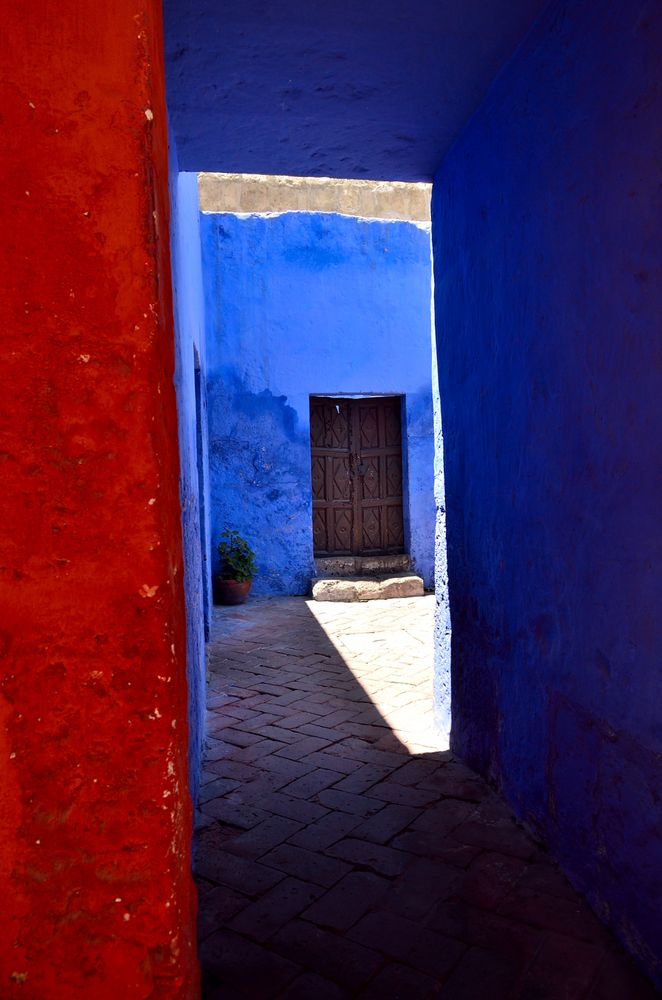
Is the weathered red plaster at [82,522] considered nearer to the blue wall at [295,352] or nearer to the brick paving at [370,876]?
the brick paving at [370,876]

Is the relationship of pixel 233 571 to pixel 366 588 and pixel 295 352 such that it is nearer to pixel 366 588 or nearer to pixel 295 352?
pixel 366 588

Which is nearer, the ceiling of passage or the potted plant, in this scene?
the ceiling of passage

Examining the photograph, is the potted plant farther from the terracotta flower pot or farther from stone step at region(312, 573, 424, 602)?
stone step at region(312, 573, 424, 602)

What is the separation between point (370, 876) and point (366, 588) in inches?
239

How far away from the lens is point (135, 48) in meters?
1.24

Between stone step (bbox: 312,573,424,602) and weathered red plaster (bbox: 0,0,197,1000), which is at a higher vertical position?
weathered red plaster (bbox: 0,0,197,1000)

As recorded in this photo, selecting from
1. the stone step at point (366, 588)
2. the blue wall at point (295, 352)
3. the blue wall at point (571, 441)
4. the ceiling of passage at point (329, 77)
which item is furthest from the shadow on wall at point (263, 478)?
the blue wall at point (571, 441)

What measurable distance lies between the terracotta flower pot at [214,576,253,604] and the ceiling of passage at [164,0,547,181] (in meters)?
5.39

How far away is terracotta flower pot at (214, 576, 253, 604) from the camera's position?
334 inches

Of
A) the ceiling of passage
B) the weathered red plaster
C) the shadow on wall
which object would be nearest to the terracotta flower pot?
the shadow on wall

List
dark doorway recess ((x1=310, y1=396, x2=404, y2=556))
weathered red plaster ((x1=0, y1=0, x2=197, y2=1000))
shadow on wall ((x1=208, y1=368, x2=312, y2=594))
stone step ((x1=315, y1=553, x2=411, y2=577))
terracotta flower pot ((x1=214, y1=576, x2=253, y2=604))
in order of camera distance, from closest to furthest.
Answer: weathered red plaster ((x1=0, y1=0, x2=197, y2=1000)) < terracotta flower pot ((x1=214, y1=576, x2=253, y2=604)) < shadow on wall ((x1=208, y1=368, x2=312, y2=594)) < stone step ((x1=315, y1=553, x2=411, y2=577)) < dark doorway recess ((x1=310, y1=396, x2=404, y2=556))

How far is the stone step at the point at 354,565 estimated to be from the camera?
9.35 m

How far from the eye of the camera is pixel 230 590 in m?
8.52

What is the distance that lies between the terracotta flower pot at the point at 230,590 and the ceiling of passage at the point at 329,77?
5394 millimetres
